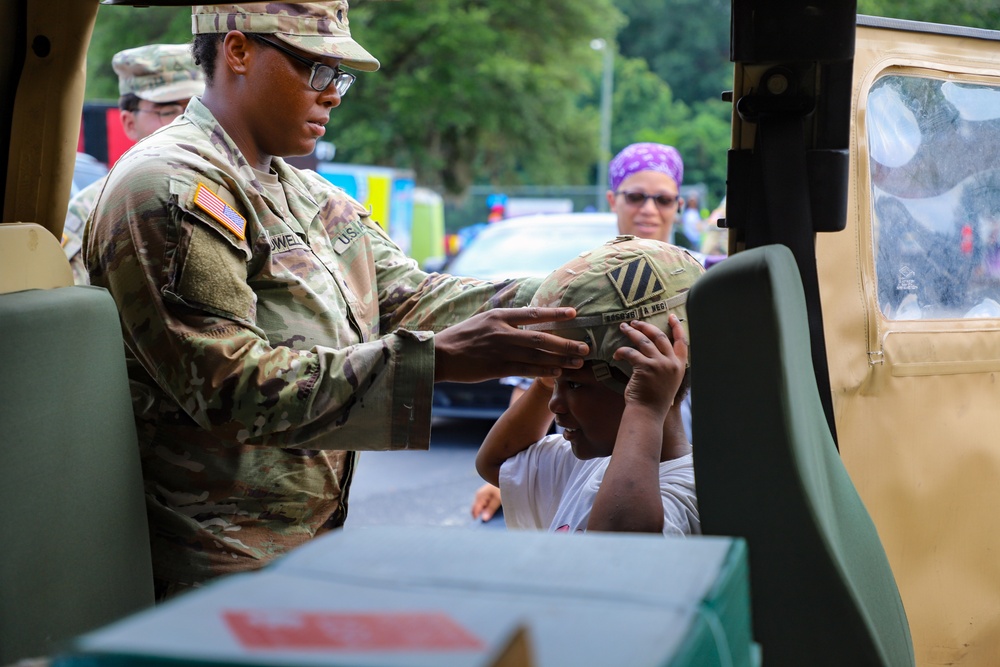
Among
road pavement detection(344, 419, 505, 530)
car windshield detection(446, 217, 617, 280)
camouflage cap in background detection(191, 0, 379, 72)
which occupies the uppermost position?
camouflage cap in background detection(191, 0, 379, 72)

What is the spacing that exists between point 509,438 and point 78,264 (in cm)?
228

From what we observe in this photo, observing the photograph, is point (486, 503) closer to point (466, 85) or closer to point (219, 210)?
point (219, 210)

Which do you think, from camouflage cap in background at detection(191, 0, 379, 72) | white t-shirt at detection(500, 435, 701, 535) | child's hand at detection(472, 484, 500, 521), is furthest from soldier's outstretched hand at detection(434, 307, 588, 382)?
child's hand at detection(472, 484, 500, 521)

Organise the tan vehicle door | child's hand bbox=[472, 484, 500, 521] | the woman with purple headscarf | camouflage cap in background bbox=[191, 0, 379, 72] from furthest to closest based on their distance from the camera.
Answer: the woman with purple headscarf, child's hand bbox=[472, 484, 500, 521], the tan vehicle door, camouflage cap in background bbox=[191, 0, 379, 72]

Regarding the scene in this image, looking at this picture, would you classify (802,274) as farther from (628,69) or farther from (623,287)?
(628,69)

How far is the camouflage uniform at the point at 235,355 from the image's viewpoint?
5.97ft

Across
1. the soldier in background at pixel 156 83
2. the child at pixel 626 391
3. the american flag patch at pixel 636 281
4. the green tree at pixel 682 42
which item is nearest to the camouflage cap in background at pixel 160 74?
the soldier in background at pixel 156 83

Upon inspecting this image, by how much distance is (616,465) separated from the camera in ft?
5.67

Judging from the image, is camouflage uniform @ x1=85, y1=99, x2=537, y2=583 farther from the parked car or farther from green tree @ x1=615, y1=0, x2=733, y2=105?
green tree @ x1=615, y1=0, x2=733, y2=105

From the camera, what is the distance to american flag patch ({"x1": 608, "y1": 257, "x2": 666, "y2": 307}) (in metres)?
1.90

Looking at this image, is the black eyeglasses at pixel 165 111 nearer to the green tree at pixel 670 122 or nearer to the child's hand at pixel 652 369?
the child's hand at pixel 652 369

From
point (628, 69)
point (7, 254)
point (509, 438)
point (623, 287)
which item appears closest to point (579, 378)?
point (623, 287)

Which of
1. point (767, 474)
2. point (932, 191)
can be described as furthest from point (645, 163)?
point (767, 474)

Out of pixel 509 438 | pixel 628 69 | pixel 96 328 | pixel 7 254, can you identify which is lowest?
pixel 509 438
